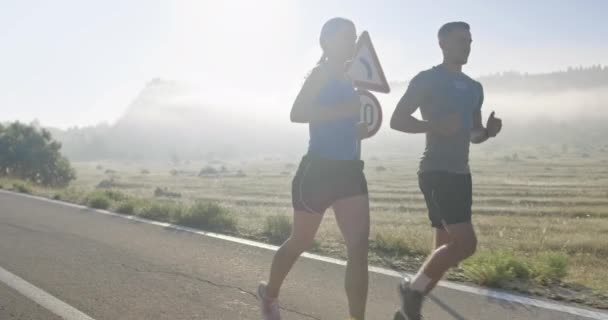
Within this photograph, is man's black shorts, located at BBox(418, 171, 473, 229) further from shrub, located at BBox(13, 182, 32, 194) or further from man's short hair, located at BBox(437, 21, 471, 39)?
shrub, located at BBox(13, 182, 32, 194)

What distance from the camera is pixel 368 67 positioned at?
5961 millimetres

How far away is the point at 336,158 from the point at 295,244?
0.65 meters

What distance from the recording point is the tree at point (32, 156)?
Result: 3991 centimetres

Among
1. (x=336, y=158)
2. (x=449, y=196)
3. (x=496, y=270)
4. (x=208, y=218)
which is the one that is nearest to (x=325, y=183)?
(x=336, y=158)

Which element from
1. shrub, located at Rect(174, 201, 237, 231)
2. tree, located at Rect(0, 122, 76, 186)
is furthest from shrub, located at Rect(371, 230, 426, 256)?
tree, located at Rect(0, 122, 76, 186)

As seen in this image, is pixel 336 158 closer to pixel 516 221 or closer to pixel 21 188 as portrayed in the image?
pixel 21 188

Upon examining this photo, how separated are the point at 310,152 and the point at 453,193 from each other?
39.5 inches

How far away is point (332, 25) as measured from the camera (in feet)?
10.7

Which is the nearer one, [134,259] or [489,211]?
[134,259]

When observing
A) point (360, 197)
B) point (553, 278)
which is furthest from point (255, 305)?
point (553, 278)

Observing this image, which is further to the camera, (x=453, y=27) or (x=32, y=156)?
(x=32, y=156)

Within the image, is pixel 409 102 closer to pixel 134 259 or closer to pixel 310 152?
pixel 310 152

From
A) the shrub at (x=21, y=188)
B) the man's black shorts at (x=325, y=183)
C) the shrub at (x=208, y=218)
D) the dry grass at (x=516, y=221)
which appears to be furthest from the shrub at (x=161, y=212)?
the shrub at (x=21, y=188)

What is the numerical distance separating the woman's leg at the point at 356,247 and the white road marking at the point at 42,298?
2.04 meters
